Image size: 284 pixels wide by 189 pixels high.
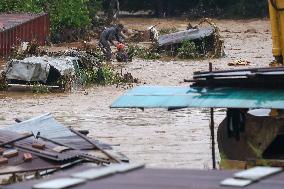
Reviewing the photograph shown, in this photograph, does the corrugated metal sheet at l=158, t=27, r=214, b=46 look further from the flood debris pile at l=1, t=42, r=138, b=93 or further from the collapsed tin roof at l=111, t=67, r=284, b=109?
the collapsed tin roof at l=111, t=67, r=284, b=109

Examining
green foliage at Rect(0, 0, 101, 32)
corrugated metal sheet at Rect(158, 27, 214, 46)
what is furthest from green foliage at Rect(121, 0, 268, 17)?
corrugated metal sheet at Rect(158, 27, 214, 46)

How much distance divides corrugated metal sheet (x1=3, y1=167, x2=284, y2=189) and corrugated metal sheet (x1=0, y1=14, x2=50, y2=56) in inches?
802

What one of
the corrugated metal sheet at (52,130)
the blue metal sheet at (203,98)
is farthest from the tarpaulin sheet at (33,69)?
the blue metal sheet at (203,98)

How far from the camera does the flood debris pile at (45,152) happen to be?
8.27 metres

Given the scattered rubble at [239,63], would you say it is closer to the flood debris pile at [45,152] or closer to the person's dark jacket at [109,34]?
the person's dark jacket at [109,34]

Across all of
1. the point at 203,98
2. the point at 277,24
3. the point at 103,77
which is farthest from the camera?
the point at 103,77

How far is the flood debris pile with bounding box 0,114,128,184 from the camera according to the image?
8266 millimetres

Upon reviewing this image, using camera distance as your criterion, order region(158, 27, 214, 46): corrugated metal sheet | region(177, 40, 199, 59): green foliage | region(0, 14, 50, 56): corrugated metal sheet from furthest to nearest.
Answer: region(158, 27, 214, 46): corrugated metal sheet < region(177, 40, 199, 59): green foliage < region(0, 14, 50, 56): corrugated metal sheet

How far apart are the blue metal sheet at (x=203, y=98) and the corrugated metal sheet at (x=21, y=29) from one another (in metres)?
16.6

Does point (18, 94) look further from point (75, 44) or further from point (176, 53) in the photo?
point (75, 44)

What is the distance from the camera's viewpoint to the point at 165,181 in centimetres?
455

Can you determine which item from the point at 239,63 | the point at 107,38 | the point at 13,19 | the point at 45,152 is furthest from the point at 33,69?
the point at 45,152

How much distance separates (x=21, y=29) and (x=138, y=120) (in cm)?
1121

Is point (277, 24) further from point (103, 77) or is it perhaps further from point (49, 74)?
point (103, 77)
